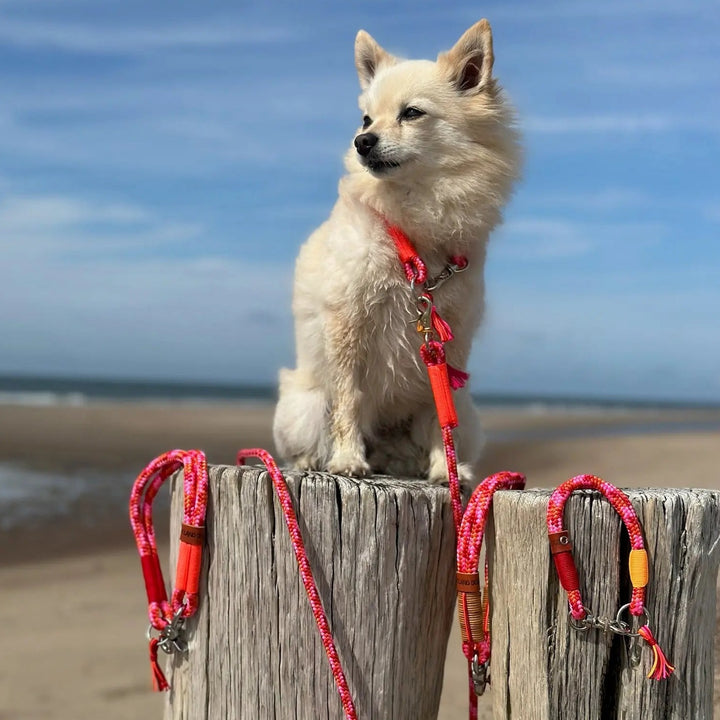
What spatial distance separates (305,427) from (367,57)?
1.74m

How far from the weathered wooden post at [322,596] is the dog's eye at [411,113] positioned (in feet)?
5.26

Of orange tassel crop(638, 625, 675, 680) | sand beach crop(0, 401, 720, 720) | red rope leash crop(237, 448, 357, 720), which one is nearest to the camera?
orange tassel crop(638, 625, 675, 680)

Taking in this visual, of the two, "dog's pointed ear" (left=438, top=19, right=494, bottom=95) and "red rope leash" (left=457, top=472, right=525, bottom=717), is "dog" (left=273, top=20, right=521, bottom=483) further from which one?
"red rope leash" (left=457, top=472, right=525, bottom=717)

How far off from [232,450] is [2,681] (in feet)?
34.0

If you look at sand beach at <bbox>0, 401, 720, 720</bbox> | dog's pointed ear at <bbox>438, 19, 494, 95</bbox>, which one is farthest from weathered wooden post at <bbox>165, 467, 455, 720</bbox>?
dog's pointed ear at <bbox>438, 19, 494, 95</bbox>

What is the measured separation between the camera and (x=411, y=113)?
10.7 feet

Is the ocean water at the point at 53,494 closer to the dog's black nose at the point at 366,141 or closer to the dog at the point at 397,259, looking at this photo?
the dog at the point at 397,259

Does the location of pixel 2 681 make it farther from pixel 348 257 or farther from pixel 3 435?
pixel 3 435

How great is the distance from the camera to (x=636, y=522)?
87.6 inches

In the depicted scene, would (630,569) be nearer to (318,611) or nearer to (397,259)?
(318,611)

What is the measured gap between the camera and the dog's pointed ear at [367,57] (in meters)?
3.57

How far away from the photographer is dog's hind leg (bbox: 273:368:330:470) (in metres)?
3.40

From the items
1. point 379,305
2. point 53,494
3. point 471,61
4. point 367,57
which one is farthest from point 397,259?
point 53,494

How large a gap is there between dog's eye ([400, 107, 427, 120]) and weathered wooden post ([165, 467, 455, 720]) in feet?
5.26
